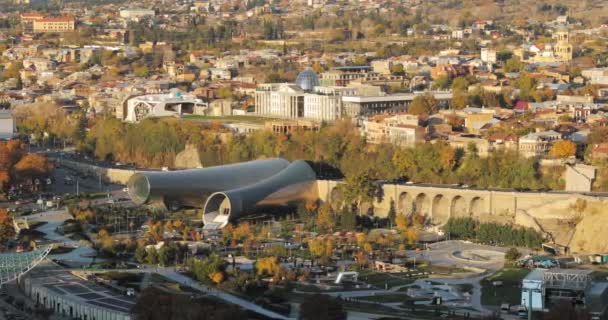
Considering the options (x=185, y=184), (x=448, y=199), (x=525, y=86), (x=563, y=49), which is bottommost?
(x=448, y=199)

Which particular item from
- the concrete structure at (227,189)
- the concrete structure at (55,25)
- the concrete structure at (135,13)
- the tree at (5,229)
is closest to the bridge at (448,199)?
the concrete structure at (227,189)

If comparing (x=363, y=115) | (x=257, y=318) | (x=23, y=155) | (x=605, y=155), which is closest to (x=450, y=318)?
(x=257, y=318)

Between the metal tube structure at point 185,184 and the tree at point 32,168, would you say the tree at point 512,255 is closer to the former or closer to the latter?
the metal tube structure at point 185,184

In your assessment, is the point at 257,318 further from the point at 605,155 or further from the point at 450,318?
the point at 605,155

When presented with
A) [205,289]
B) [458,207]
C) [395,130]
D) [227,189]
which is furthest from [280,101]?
[205,289]

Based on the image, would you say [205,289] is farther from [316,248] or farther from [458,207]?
[458,207]

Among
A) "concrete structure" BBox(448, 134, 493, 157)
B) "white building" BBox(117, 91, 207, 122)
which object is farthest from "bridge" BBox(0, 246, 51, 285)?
"white building" BBox(117, 91, 207, 122)

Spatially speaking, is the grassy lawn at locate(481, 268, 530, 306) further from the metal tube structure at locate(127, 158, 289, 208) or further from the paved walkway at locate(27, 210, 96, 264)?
the metal tube structure at locate(127, 158, 289, 208)
